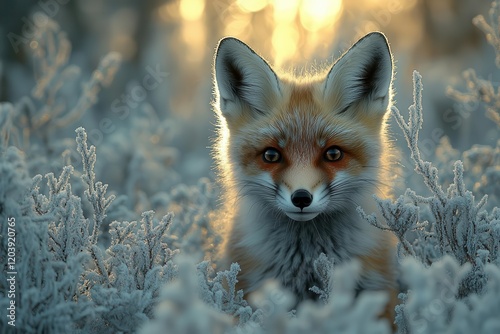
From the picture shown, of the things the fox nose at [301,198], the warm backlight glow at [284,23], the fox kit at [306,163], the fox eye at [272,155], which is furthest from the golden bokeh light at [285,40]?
the fox nose at [301,198]

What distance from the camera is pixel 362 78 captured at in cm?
291

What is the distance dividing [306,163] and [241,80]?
28.1 inches

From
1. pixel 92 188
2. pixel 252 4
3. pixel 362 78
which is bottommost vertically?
pixel 92 188

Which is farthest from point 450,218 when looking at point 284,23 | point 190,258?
point 284,23

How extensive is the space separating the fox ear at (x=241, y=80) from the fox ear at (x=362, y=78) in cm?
30

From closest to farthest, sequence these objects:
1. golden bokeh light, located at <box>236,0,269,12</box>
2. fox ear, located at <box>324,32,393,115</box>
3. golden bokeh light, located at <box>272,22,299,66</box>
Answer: fox ear, located at <box>324,32,393,115</box> < golden bokeh light, located at <box>272,22,299,66</box> < golden bokeh light, located at <box>236,0,269,12</box>

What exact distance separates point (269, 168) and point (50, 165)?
6.22 feet

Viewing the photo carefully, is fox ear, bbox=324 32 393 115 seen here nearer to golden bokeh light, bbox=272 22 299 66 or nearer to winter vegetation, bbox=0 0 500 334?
winter vegetation, bbox=0 0 500 334

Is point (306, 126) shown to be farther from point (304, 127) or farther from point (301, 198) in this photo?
point (301, 198)

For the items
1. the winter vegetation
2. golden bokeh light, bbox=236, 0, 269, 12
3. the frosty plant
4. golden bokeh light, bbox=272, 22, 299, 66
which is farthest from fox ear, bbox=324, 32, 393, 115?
golden bokeh light, bbox=236, 0, 269, 12

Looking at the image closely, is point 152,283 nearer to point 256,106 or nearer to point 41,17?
point 256,106

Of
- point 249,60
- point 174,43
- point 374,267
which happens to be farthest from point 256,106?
point 174,43

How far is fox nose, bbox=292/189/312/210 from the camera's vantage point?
2.42 meters

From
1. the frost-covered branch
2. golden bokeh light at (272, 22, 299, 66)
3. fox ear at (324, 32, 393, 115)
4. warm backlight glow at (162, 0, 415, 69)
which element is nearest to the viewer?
the frost-covered branch
